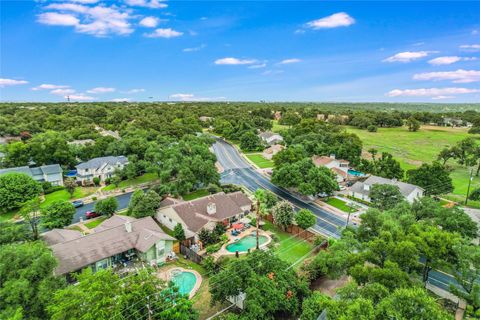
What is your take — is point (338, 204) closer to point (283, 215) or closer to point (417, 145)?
point (283, 215)

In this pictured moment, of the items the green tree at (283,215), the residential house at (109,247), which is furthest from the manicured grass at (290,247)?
the residential house at (109,247)

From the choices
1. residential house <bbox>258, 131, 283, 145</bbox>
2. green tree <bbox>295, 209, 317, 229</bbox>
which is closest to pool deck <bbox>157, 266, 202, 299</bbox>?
green tree <bbox>295, 209, 317, 229</bbox>

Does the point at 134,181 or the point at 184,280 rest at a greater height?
the point at 134,181

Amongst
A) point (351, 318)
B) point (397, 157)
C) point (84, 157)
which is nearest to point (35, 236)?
point (351, 318)

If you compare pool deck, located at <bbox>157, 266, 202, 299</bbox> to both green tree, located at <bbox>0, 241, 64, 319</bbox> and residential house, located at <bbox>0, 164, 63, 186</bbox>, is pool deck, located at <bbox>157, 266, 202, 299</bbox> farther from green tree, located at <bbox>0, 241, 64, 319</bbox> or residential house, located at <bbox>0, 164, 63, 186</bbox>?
residential house, located at <bbox>0, 164, 63, 186</bbox>

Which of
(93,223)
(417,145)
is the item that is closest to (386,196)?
(93,223)

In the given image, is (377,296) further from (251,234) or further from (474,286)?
(251,234)
